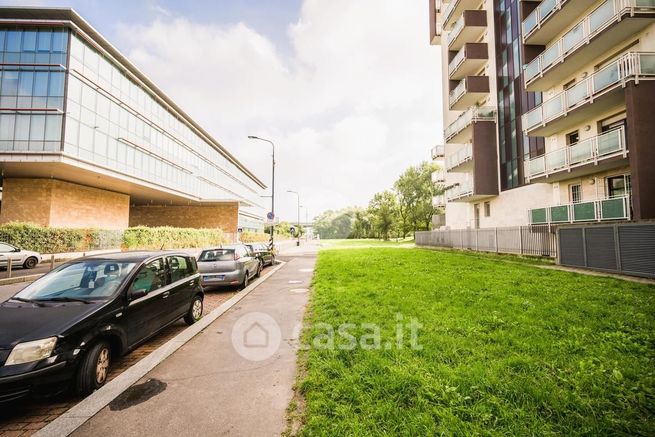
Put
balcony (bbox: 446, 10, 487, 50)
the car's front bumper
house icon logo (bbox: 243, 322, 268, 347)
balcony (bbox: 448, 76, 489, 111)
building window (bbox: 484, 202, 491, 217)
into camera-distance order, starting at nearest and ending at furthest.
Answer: house icon logo (bbox: 243, 322, 268, 347)
the car's front bumper
building window (bbox: 484, 202, 491, 217)
balcony (bbox: 448, 76, 489, 111)
balcony (bbox: 446, 10, 487, 50)

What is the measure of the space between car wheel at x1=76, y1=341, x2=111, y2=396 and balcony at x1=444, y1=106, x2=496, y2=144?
1032 inches

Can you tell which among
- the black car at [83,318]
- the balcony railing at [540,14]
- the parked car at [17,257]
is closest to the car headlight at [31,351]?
the black car at [83,318]

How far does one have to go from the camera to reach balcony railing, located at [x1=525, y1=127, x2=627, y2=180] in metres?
12.8

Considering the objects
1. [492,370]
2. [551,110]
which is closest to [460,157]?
[551,110]

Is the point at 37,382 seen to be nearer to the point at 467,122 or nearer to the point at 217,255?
the point at 217,255

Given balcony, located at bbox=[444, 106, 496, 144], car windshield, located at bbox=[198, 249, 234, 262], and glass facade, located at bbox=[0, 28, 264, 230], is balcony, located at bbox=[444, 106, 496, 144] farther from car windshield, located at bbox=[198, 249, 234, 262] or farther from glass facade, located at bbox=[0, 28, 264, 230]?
glass facade, located at bbox=[0, 28, 264, 230]

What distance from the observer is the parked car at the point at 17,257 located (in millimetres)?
14211

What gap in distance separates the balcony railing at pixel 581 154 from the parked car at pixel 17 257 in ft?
89.8

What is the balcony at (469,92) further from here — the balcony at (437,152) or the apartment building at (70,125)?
the apartment building at (70,125)

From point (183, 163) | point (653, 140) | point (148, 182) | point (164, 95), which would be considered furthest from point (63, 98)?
point (653, 140)

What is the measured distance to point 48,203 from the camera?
79.9 ft

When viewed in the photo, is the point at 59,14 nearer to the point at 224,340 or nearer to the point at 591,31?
the point at 224,340

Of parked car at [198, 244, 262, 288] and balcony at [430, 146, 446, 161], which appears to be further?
balcony at [430, 146, 446, 161]

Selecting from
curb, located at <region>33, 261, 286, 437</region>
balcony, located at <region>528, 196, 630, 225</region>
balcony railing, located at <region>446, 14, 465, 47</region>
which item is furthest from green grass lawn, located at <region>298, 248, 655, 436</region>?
balcony railing, located at <region>446, 14, 465, 47</region>
